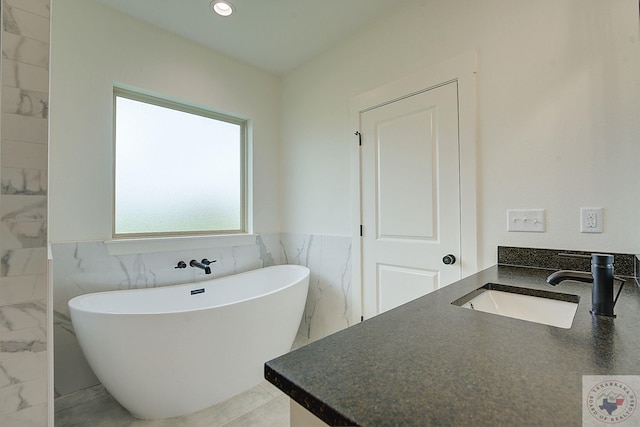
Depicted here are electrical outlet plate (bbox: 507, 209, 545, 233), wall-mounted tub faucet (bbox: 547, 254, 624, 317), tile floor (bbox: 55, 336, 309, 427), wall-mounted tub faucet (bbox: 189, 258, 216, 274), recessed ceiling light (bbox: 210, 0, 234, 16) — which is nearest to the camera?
wall-mounted tub faucet (bbox: 547, 254, 624, 317)

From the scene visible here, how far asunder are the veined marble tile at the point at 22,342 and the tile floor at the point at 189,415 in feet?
2.87

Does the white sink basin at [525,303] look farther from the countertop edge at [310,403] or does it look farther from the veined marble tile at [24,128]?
the veined marble tile at [24,128]

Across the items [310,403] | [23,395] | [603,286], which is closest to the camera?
[310,403]

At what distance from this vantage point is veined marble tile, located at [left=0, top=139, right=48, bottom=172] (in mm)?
1010

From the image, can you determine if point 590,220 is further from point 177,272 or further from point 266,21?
point 177,272

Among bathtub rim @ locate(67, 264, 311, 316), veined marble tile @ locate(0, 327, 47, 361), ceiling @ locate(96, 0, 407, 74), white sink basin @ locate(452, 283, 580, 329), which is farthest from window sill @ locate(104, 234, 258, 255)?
white sink basin @ locate(452, 283, 580, 329)

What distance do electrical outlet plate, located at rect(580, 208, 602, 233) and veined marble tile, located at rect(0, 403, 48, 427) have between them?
2.42 m

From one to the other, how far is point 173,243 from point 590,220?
8.75 ft

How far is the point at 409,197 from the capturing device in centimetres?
195

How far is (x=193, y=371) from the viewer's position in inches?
61.7

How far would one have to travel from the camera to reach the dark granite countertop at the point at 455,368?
1.35 feet

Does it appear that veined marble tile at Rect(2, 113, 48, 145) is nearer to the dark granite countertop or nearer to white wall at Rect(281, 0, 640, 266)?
the dark granite countertop

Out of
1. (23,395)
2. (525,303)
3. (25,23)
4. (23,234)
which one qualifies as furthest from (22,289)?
(525,303)

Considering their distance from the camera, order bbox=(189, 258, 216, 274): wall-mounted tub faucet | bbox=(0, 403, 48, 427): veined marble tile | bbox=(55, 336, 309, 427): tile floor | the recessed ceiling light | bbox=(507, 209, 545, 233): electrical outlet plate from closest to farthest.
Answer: bbox=(0, 403, 48, 427): veined marble tile → bbox=(507, 209, 545, 233): electrical outlet plate → bbox=(55, 336, 309, 427): tile floor → the recessed ceiling light → bbox=(189, 258, 216, 274): wall-mounted tub faucet
